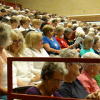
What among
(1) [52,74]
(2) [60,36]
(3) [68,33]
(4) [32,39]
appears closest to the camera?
(1) [52,74]

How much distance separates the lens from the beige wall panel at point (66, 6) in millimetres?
15737

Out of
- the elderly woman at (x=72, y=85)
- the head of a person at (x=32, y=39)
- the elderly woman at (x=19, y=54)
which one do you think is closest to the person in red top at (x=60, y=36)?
the head of a person at (x=32, y=39)

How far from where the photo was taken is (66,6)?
1638 cm

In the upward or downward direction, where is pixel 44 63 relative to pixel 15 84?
upward

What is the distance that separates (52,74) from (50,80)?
4 centimetres

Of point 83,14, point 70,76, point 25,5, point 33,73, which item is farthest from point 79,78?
point 25,5

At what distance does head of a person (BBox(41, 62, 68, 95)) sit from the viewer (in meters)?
1.76

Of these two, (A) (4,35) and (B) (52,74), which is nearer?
(B) (52,74)

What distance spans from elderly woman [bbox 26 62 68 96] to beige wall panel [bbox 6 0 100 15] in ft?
47.0

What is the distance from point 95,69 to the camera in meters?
1.99

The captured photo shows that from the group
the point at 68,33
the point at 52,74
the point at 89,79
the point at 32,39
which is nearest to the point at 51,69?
the point at 52,74

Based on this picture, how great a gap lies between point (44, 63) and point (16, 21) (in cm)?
292

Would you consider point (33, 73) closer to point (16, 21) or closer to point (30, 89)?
point (30, 89)

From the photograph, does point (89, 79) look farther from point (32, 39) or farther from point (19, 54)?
point (32, 39)
